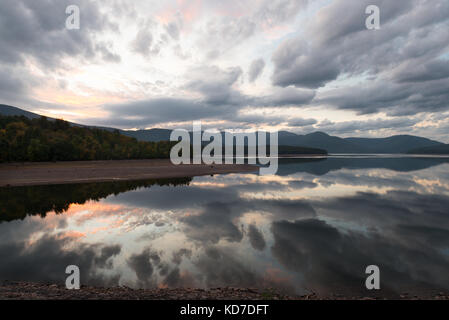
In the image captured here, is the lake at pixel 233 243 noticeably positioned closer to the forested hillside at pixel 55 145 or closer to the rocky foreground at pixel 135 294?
the rocky foreground at pixel 135 294

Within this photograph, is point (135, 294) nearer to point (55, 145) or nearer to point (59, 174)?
point (59, 174)

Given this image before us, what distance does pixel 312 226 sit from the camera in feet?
70.8

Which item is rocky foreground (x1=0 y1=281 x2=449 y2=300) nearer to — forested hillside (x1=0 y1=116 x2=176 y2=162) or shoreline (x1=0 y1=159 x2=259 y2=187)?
shoreline (x1=0 y1=159 x2=259 y2=187)

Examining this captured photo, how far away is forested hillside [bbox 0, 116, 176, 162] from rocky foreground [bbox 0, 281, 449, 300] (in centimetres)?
9550

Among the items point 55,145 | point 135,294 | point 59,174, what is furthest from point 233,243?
point 55,145

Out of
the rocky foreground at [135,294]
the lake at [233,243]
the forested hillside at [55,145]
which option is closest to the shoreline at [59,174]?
the forested hillside at [55,145]

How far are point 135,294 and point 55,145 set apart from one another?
347 feet

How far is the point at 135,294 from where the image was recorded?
385 inches

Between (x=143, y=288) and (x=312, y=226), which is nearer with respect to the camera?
(x=143, y=288)

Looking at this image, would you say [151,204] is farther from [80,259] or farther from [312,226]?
[312,226]

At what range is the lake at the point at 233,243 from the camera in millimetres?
12266

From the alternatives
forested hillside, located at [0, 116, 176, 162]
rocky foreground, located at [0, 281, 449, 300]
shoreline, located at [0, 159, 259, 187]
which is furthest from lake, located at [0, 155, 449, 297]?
forested hillside, located at [0, 116, 176, 162]
